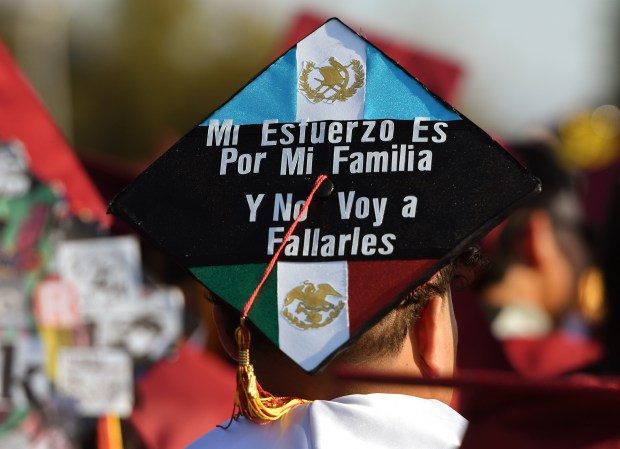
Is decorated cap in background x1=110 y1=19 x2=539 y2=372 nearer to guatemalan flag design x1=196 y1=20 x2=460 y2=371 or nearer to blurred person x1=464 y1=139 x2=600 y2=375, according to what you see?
guatemalan flag design x1=196 y1=20 x2=460 y2=371

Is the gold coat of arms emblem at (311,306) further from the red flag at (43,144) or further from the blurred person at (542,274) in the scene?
the blurred person at (542,274)

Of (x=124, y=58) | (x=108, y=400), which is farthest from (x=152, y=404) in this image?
(x=124, y=58)

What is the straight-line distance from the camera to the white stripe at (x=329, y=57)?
2039 millimetres

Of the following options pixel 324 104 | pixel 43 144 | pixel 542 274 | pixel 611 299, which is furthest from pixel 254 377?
pixel 542 274

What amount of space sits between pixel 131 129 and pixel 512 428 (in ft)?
131

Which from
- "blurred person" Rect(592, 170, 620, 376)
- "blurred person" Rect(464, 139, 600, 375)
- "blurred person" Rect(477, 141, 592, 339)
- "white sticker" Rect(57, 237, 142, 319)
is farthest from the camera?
"blurred person" Rect(477, 141, 592, 339)

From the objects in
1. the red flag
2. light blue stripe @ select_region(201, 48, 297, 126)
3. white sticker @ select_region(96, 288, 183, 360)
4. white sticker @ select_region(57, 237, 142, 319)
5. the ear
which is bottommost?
white sticker @ select_region(96, 288, 183, 360)

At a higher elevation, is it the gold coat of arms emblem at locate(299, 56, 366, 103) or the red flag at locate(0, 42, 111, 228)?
the gold coat of arms emblem at locate(299, 56, 366, 103)

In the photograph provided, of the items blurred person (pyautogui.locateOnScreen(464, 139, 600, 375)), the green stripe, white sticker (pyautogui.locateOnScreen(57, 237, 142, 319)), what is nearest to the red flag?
white sticker (pyautogui.locateOnScreen(57, 237, 142, 319))

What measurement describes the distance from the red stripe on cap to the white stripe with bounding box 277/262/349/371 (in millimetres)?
14

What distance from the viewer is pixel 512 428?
69.9 inches

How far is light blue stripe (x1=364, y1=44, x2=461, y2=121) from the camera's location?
201 centimetres

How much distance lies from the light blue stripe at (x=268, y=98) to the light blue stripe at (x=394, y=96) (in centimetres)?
13

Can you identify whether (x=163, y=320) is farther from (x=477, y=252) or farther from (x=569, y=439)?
(x=569, y=439)
